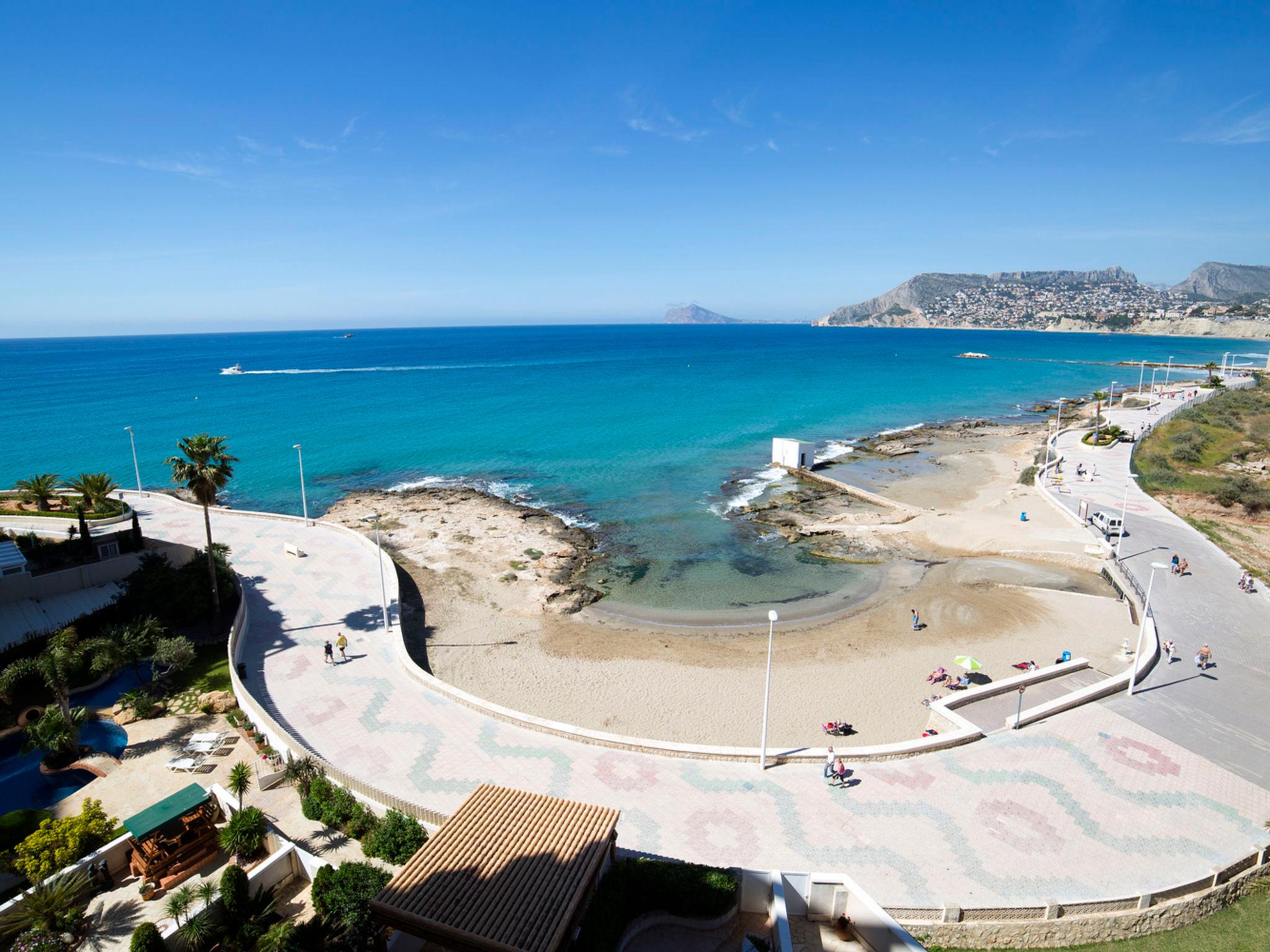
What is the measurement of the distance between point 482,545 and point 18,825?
74.0 feet

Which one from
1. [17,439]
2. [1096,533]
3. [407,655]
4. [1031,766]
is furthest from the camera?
[17,439]

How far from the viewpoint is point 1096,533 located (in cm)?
3247

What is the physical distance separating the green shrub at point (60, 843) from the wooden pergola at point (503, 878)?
7.64m

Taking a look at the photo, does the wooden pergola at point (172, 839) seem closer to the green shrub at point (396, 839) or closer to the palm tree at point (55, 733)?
the green shrub at point (396, 839)

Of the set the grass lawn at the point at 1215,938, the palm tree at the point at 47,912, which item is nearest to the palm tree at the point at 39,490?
the palm tree at the point at 47,912

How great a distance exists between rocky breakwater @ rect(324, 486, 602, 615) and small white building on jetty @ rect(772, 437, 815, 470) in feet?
69.9

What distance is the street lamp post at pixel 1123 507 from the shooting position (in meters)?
30.0

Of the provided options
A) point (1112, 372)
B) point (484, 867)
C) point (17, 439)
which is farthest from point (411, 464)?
point (1112, 372)

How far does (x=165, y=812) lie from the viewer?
1293 cm

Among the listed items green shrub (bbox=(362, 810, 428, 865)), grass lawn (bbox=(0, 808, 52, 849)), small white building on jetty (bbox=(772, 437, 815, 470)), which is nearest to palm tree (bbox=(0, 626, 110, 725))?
grass lawn (bbox=(0, 808, 52, 849))

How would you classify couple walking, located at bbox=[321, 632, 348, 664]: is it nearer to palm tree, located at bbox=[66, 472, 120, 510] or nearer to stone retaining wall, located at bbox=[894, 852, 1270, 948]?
palm tree, located at bbox=[66, 472, 120, 510]

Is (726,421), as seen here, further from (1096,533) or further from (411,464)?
(1096,533)

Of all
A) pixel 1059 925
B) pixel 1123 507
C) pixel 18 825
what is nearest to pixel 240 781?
pixel 18 825

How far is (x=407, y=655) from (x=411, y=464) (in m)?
35.4
